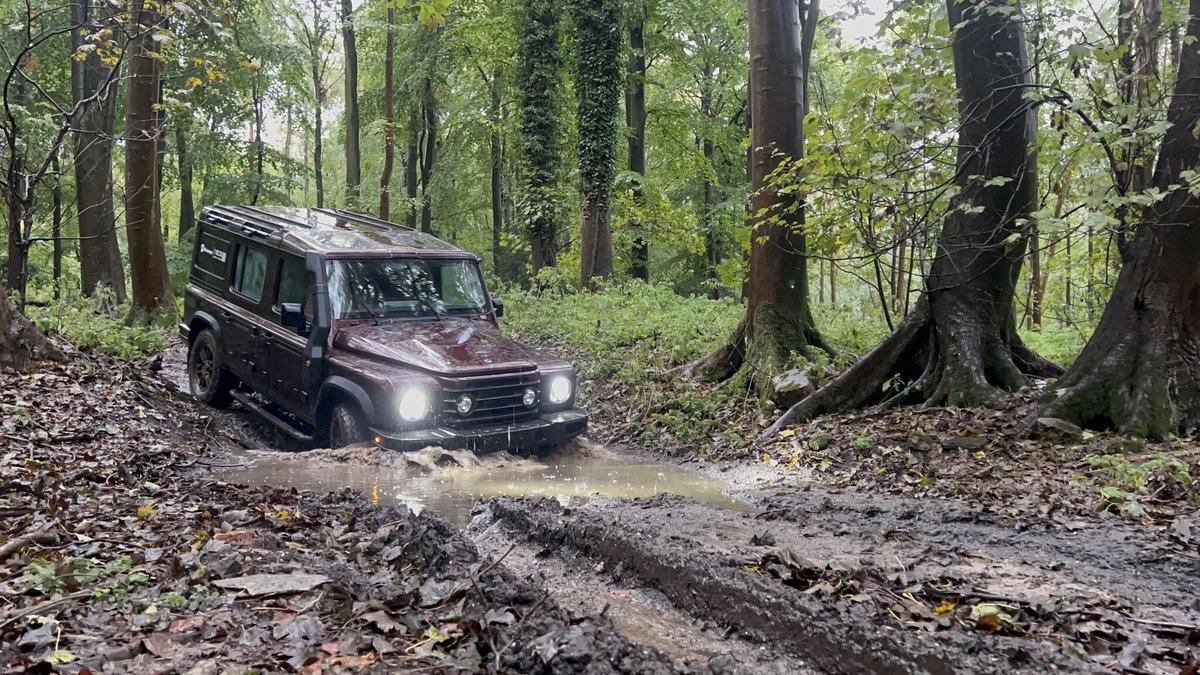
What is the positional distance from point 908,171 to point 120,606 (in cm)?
712

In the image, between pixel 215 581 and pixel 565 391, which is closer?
pixel 215 581

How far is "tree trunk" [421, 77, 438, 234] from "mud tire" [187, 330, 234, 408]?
19713 millimetres

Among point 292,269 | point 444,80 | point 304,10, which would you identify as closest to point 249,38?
point 444,80

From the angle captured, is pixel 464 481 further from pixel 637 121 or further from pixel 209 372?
pixel 637 121

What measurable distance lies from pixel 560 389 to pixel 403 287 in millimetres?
2008

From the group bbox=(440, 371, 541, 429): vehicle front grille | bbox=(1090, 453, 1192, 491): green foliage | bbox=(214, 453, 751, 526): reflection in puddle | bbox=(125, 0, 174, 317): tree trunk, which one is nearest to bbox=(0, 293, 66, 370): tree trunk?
bbox=(214, 453, 751, 526): reflection in puddle

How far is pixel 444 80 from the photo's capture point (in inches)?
1102

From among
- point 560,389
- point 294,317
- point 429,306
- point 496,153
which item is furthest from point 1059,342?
point 496,153

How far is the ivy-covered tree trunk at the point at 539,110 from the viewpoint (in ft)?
67.5

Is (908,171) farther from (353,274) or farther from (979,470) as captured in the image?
(353,274)

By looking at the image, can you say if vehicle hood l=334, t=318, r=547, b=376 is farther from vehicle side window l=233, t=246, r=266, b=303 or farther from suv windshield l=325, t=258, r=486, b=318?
vehicle side window l=233, t=246, r=266, b=303

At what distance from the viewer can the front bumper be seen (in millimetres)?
6918

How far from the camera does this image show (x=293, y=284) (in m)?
8.28

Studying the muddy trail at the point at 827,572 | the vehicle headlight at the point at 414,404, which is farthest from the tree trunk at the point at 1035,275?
the vehicle headlight at the point at 414,404
